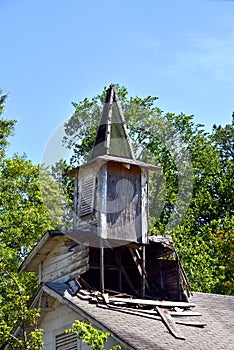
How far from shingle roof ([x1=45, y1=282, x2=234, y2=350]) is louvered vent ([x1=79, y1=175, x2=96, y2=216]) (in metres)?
2.32

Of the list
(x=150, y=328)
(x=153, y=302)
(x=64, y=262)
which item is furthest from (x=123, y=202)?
(x=150, y=328)

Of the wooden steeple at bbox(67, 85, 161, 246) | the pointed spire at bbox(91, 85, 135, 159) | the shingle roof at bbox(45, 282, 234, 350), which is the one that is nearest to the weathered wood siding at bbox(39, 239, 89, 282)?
the wooden steeple at bbox(67, 85, 161, 246)

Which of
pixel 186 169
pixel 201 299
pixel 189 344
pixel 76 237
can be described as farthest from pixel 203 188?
pixel 189 344

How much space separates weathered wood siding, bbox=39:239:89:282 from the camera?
20.8 m

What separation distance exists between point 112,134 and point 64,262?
4.02 metres

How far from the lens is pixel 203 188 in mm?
38875

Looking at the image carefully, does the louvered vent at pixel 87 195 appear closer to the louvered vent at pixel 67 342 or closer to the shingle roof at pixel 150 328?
the shingle roof at pixel 150 328

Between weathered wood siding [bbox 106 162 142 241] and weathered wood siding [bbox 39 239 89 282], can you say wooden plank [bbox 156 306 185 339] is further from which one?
weathered wood siding [bbox 106 162 142 241]

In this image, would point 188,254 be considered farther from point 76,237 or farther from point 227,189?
point 76,237

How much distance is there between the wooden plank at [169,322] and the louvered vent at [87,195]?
11.3ft

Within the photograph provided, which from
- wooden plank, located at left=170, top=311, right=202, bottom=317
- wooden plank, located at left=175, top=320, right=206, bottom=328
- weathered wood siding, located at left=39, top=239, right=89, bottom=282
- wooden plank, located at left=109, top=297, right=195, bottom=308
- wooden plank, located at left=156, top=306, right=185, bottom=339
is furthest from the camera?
weathered wood siding, located at left=39, top=239, right=89, bottom=282

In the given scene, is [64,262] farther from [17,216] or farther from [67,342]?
[17,216]

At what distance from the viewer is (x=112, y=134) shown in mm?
22797

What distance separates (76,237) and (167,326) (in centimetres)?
372
